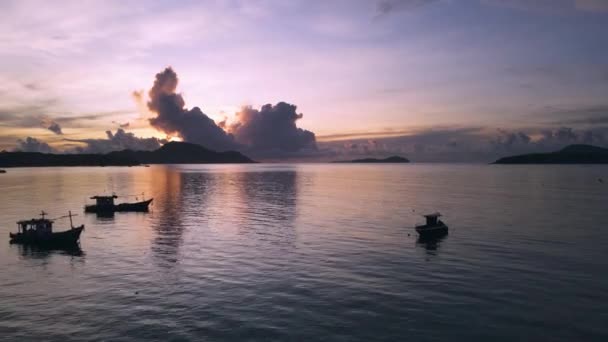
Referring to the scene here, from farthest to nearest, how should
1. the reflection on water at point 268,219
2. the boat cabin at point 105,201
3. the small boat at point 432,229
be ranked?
the boat cabin at point 105,201 → the reflection on water at point 268,219 → the small boat at point 432,229

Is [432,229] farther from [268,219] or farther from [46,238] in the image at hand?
[46,238]

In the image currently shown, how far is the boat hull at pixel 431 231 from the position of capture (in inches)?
2601

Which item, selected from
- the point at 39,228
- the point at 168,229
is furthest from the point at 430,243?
the point at 39,228

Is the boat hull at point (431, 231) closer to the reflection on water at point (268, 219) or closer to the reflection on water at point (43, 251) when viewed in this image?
the reflection on water at point (268, 219)

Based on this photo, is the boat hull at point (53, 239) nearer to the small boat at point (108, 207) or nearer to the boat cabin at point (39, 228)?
the boat cabin at point (39, 228)

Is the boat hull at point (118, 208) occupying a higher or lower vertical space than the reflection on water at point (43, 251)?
higher

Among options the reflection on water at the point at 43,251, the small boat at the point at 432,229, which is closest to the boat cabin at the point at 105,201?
the reflection on water at the point at 43,251

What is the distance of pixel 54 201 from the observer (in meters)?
128

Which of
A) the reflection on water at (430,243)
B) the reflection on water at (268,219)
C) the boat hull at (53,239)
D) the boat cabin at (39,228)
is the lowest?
the reflection on water at (430,243)

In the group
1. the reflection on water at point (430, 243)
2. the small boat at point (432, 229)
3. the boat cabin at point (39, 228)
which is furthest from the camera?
the small boat at point (432, 229)

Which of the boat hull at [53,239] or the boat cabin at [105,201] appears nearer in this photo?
the boat hull at [53,239]

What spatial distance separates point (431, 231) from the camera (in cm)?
6694

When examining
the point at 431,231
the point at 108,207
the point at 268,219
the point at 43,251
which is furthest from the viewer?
the point at 108,207

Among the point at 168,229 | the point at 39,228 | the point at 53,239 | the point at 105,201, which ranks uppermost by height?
the point at 105,201
